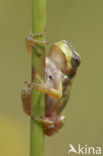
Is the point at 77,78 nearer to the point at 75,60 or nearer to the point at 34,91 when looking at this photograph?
the point at 75,60

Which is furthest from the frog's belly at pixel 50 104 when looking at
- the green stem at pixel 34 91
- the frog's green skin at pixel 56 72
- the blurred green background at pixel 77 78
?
the blurred green background at pixel 77 78

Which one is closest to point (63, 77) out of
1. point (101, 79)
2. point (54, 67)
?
point (54, 67)

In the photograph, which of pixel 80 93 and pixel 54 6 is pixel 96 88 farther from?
pixel 54 6

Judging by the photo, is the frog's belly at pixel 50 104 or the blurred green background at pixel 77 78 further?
the blurred green background at pixel 77 78

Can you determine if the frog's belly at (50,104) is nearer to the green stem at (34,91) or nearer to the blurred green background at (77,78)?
the green stem at (34,91)

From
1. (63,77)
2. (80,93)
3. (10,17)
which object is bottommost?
(80,93)

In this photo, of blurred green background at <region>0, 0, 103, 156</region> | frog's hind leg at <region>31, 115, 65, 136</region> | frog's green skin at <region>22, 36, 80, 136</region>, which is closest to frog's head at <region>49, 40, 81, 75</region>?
frog's green skin at <region>22, 36, 80, 136</region>
